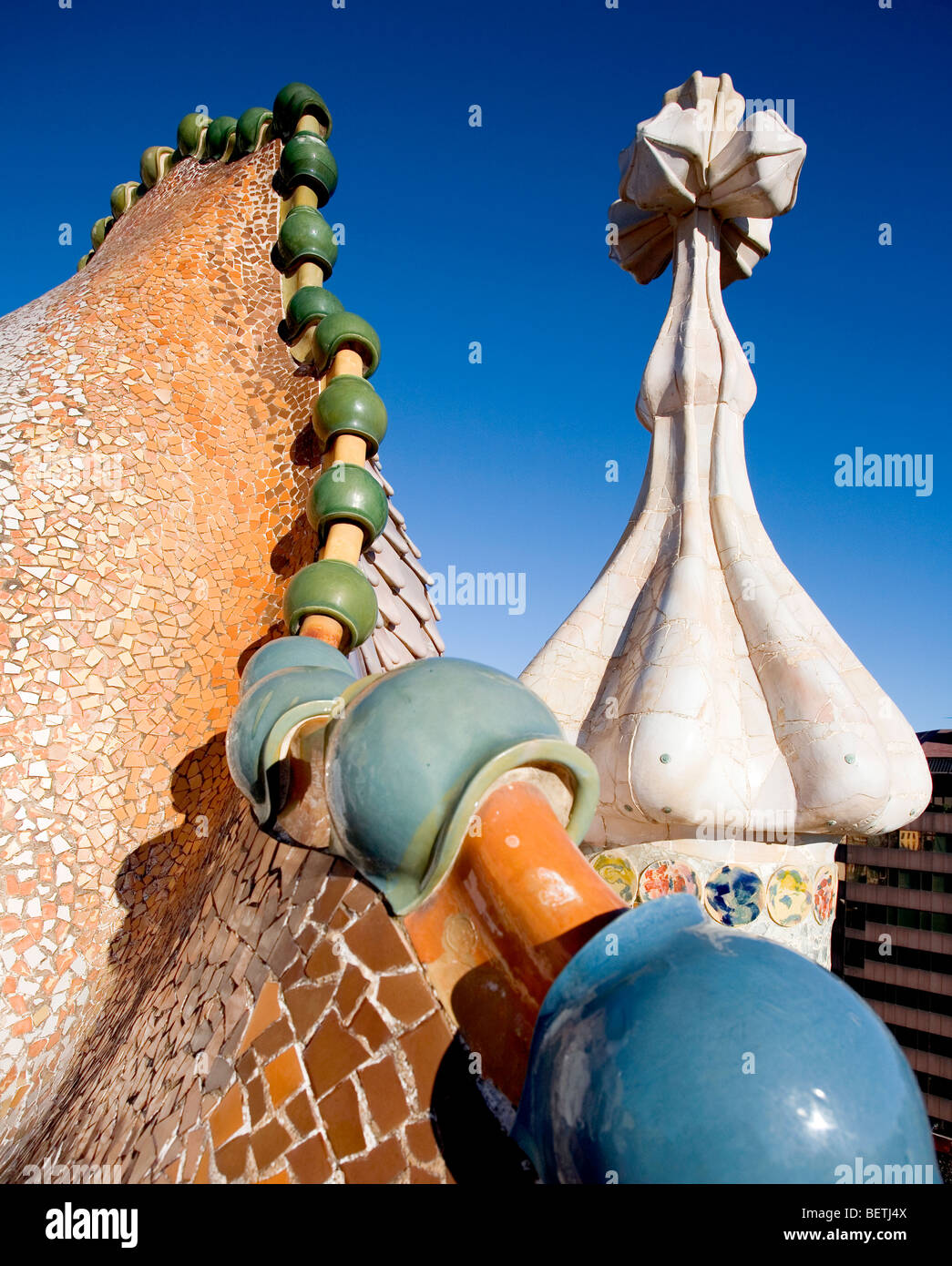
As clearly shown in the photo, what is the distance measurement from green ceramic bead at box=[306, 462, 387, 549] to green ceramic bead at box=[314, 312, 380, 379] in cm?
58

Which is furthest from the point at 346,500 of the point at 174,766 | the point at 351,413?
the point at 174,766

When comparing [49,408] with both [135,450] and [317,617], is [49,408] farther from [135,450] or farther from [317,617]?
[317,617]

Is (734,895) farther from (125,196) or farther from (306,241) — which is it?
(125,196)

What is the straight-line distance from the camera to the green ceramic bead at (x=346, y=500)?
98.5 inches

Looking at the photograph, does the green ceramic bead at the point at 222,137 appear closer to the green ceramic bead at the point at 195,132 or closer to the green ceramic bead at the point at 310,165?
the green ceramic bead at the point at 195,132

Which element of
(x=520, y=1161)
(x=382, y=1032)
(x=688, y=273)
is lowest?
(x=520, y=1161)

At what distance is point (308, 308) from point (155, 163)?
1.84 meters

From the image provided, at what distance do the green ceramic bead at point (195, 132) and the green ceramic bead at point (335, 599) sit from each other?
2788 mm

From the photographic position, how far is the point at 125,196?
171 inches

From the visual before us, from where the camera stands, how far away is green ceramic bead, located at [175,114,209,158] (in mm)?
3973

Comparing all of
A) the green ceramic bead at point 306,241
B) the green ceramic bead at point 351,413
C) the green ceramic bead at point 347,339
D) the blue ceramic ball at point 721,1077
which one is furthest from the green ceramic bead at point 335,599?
the green ceramic bead at point 306,241
